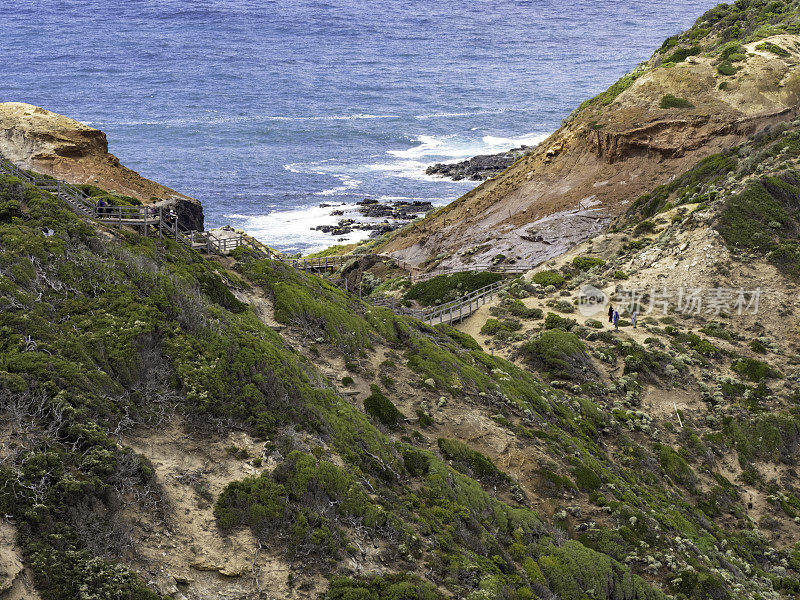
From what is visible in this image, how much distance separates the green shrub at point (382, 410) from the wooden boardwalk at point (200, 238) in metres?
8.26

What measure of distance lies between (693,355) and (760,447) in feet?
17.0

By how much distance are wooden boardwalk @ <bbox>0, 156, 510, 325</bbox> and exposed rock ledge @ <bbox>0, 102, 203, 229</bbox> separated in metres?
5.88

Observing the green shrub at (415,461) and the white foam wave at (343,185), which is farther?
the white foam wave at (343,185)

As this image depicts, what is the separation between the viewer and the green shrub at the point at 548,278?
3988cm

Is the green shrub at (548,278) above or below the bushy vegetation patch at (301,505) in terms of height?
below

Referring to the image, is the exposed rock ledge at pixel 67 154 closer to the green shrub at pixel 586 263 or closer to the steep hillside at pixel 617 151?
the steep hillside at pixel 617 151

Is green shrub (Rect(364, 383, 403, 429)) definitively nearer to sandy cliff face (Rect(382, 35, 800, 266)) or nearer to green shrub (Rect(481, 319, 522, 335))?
green shrub (Rect(481, 319, 522, 335))

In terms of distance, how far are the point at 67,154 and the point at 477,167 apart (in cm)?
4933

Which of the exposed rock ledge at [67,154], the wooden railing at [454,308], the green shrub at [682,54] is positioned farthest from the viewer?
the green shrub at [682,54]

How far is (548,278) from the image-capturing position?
132ft

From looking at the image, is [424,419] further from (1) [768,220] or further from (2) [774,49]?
(2) [774,49]

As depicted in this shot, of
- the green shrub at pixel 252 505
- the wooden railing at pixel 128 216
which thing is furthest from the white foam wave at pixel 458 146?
the green shrub at pixel 252 505

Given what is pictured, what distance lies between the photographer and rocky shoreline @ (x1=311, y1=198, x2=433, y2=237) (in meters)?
66.1

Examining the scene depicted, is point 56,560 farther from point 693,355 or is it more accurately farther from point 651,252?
point 651,252
